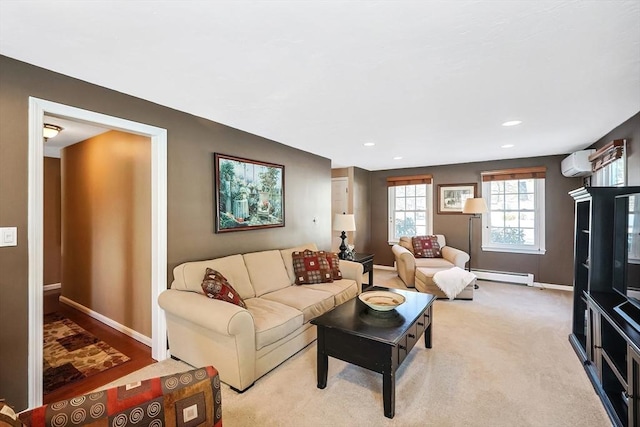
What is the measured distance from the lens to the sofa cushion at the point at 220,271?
256 cm

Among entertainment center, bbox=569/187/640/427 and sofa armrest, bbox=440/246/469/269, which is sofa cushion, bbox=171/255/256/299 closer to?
entertainment center, bbox=569/187/640/427

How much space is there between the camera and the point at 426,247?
209 inches

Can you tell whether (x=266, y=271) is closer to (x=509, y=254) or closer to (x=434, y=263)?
(x=434, y=263)

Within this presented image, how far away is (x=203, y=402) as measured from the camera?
1095mm

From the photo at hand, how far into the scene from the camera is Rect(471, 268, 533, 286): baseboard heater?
5021 mm

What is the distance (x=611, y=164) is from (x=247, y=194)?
432 centimetres

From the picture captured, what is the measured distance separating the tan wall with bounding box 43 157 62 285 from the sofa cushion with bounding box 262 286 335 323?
167 inches

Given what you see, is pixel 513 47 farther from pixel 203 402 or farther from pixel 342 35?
pixel 203 402

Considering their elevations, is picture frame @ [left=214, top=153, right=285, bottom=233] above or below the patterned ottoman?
above

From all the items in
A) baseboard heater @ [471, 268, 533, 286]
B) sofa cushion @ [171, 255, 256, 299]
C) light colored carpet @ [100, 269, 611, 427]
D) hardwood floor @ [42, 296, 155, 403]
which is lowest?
hardwood floor @ [42, 296, 155, 403]

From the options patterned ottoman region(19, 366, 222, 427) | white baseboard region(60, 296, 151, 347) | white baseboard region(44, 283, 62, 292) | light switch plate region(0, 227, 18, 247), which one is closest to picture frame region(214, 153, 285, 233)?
white baseboard region(60, 296, 151, 347)

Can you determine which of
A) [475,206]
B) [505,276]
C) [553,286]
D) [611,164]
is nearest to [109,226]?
[475,206]

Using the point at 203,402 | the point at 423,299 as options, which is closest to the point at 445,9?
the point at 203,402

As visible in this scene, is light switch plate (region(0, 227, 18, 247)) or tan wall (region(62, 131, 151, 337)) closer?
light switch plate (region(0, 227, 18, 247))
